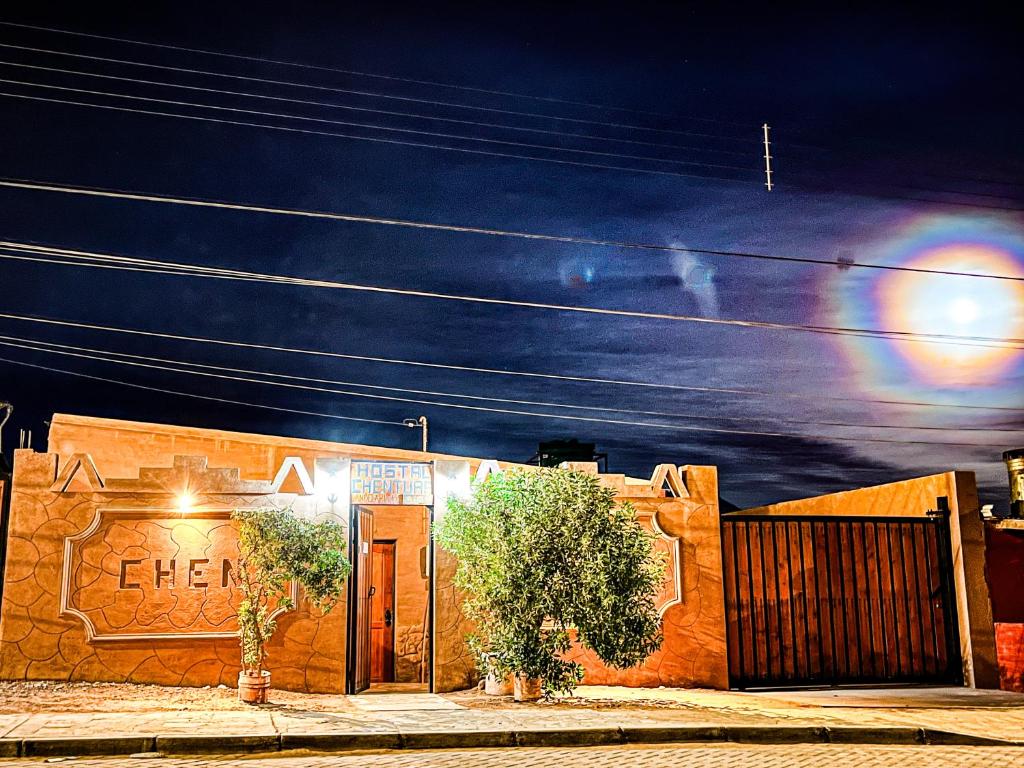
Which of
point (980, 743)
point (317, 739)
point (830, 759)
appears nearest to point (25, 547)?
point (317, 739)

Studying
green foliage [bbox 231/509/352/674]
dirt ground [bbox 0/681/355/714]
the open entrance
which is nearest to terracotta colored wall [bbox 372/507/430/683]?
the open entrance

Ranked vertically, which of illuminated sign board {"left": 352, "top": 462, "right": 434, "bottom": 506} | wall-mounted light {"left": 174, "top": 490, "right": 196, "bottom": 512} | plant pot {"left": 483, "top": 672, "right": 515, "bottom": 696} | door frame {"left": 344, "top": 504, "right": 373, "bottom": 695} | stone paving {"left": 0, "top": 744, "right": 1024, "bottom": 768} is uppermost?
illuminated sign board {"left": 352, "top": 462, "right": 434, "bottom": 506}

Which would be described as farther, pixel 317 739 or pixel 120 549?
pixel 120 549

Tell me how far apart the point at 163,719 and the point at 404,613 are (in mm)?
7580

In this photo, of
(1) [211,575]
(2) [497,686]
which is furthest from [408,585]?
(1) [211,575]

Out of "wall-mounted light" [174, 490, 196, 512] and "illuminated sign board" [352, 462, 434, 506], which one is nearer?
"wall-mounted light" [174, 490, 196, 512]

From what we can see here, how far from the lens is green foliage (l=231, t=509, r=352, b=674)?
11.9 m

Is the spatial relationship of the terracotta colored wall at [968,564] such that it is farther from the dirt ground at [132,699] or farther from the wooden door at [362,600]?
the dirt ground at [132,699]

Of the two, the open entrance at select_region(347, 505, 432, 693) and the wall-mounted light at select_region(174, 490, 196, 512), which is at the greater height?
the wall-mounted light at select_region(174, 490, 196, 512)

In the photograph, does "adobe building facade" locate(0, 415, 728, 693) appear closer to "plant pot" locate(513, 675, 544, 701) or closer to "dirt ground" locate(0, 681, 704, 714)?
"dirt ground" locate(0, 681, 704, 714)

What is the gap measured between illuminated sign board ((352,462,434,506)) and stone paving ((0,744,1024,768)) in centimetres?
490

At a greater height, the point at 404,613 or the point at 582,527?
→ the point at 582,527

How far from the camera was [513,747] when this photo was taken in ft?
32.3

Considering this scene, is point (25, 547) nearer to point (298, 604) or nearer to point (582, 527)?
point (298, 604)
